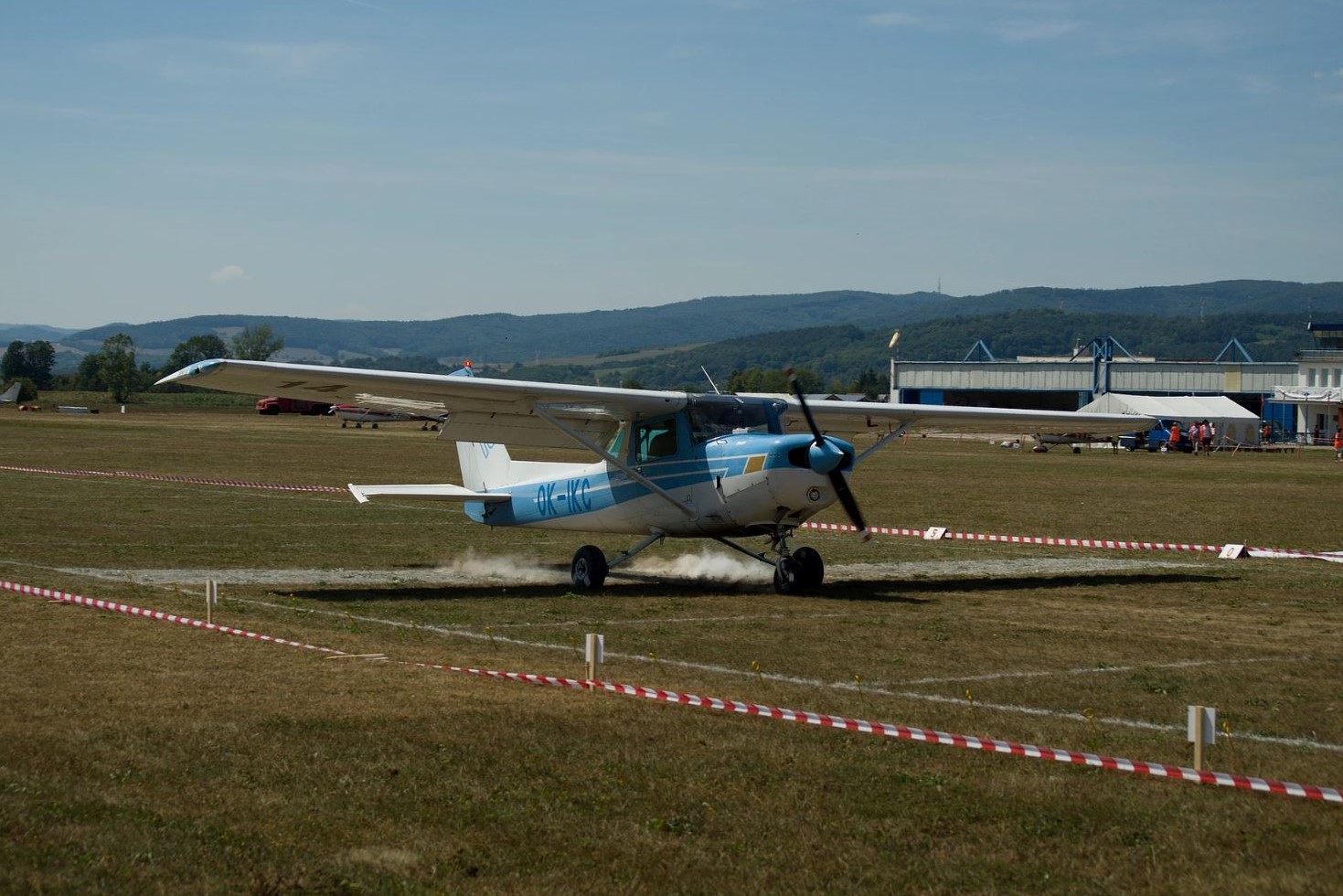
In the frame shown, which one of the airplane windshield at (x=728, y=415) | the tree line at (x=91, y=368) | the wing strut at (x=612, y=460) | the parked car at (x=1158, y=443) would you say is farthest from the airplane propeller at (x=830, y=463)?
the tree line at (x=91, y=368)

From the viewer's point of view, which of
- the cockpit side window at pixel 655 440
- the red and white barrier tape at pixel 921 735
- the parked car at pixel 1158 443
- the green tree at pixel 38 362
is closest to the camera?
the red and white barrier tape at pixel 921 735

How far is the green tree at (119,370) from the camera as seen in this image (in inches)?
5226

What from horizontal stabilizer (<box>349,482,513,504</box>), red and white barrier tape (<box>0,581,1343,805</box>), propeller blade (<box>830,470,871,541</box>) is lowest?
red and white barrier tape (<box>0,581,1343,805</box>)

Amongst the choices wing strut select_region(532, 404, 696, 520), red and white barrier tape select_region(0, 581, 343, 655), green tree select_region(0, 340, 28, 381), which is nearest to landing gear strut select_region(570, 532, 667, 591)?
wing strut select_region(532, 404, 696, 520)

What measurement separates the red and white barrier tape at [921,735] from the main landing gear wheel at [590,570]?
5.71m

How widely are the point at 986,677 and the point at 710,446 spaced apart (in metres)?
6.60

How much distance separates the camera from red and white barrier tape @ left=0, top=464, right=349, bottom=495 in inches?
1313

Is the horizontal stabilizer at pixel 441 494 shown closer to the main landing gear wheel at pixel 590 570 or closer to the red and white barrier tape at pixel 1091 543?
the main landing gear wheel at pixel 590 570

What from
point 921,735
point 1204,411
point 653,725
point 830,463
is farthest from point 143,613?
point 1204,411

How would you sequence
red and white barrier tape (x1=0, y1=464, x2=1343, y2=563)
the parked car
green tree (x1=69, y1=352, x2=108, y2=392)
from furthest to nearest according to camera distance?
green tree (x1=69, y1=352, x2=108, y2=392) → the parked car → red and white barrier tape (x1=0, y1=464, x2=1343, y2=563)

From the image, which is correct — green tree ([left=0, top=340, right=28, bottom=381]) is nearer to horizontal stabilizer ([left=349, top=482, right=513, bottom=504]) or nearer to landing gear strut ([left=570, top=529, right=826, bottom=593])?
horizontal stabilizer ([left=349, top=482, right=513, bottom=504])

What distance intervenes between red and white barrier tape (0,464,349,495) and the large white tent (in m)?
49.3

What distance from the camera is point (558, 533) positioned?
25203 mm

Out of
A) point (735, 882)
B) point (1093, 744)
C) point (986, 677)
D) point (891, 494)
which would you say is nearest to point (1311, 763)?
point (1093, 744)
